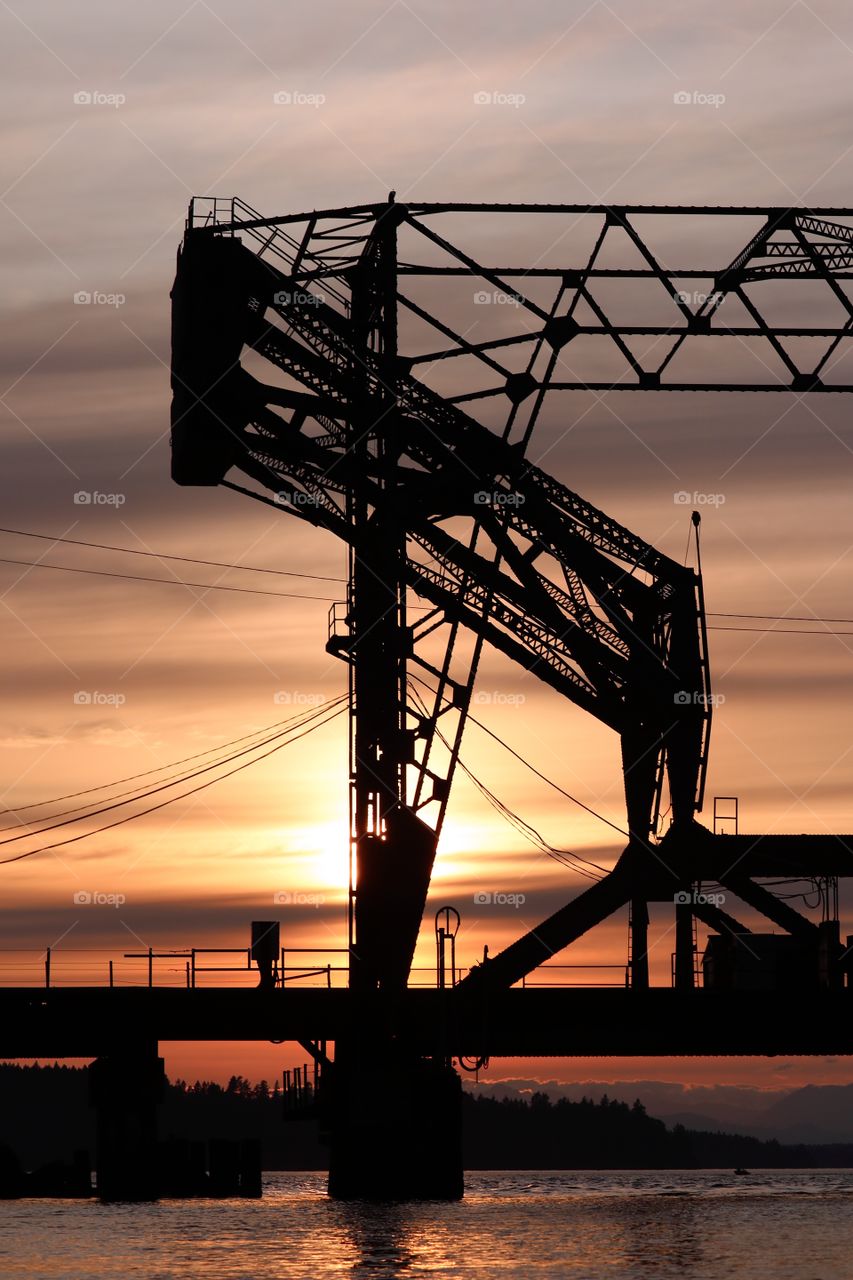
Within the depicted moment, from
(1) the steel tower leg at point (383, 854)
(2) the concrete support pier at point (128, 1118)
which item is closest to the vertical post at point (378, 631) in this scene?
(1) the steel tower leg at point (383, 854)

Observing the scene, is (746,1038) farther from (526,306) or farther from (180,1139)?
(180,1139)

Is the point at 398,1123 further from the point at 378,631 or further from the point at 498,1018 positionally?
the point at 378,631

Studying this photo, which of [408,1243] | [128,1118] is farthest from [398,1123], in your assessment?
[128,1118]

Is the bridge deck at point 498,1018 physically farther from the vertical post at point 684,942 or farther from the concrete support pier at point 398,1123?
the vertical post at point 684,942

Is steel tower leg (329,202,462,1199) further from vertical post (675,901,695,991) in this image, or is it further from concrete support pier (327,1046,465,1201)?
vertical post (675,901,695,991)

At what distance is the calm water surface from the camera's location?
39000 mm

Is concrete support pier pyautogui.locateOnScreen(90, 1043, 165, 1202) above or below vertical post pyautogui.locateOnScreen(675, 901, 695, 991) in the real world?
below

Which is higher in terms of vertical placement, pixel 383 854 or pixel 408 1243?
pixel 383 854

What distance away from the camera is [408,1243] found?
1663 inches

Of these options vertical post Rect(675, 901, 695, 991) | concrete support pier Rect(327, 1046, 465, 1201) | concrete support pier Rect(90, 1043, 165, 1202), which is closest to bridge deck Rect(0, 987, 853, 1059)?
concrete support pier Rect(327, 1046, 465, 1201)

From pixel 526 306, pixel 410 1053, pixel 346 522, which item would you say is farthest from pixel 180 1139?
pixel 526 306

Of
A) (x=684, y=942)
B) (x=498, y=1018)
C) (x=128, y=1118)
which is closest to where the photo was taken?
(x=498, y=1018)

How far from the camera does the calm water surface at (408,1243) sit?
128ft

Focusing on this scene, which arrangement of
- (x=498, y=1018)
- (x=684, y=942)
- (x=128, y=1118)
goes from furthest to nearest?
(x=128, y=1118), (x=684, y=942), (x=498, y=1018)
